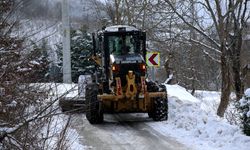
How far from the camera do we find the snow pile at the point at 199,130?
916cm

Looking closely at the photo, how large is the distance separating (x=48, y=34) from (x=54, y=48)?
1530 millimetres

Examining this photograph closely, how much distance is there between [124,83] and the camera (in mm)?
12945

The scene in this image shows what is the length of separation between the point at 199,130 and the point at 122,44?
398 cm

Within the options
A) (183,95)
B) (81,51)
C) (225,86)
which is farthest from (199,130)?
(81,51)

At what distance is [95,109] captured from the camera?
12.7 metres

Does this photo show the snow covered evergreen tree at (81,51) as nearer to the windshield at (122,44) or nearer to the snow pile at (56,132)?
the windshield at (122,44)

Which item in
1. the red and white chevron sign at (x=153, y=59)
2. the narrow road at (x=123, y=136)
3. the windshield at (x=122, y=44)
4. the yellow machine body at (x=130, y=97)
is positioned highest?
the windshield at (x=122, y=44)

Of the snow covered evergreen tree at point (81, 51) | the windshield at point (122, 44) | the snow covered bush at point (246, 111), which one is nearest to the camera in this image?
the snow covered bush at point (246, 111)

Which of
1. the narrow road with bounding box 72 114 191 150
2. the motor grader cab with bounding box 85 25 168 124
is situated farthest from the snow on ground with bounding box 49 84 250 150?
the motor grader cab with bounding box 85 25 168 124

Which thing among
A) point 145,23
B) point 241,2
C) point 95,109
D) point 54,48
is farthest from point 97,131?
point 145,23

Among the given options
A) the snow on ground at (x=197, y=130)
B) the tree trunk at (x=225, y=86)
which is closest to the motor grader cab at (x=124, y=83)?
the snow on ground at (x=197, y=130)

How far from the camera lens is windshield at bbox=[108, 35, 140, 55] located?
527 inches

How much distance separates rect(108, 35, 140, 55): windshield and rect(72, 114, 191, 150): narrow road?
2.02m

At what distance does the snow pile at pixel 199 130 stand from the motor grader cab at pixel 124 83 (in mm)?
649
